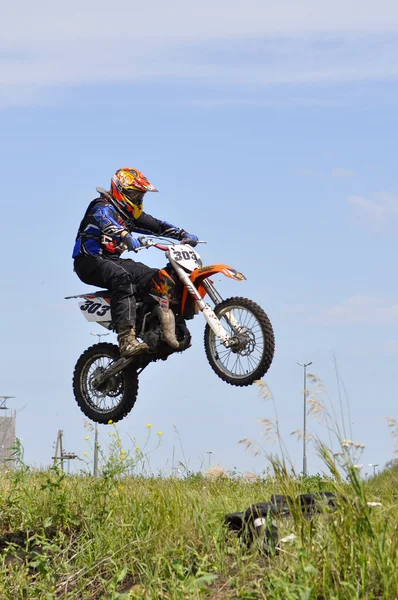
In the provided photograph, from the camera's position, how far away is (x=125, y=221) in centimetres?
1312

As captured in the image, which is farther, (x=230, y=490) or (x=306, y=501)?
(x=230, y=490)

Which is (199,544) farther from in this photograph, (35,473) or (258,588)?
(35,473)

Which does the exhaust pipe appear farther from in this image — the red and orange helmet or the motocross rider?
the red and orange helmet

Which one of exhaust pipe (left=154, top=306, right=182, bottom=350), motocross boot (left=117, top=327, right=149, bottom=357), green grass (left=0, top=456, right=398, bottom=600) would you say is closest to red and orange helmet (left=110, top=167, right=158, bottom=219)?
exhaust pipe (left=154, top=306, right=182, bottom=350)

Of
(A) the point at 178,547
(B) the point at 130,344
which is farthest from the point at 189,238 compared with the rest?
(A) the point at 178,547

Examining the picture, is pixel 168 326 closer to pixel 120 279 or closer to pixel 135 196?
pixel 120 279

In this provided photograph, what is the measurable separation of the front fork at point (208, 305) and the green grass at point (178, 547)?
2.59m

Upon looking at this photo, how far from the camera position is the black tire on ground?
12.6 meters

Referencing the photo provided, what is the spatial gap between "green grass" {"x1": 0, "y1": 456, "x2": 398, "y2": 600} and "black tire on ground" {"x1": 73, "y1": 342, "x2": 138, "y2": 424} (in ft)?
10.4

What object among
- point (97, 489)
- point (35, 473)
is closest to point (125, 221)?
point (35, 473)

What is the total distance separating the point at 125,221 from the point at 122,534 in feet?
21.3

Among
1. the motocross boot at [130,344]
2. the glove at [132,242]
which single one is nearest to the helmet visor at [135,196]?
the glove at [132,242]

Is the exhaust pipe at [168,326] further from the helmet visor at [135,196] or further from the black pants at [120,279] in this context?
the helmet visor at [135,196]

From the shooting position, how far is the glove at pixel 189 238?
12948 millimetres
